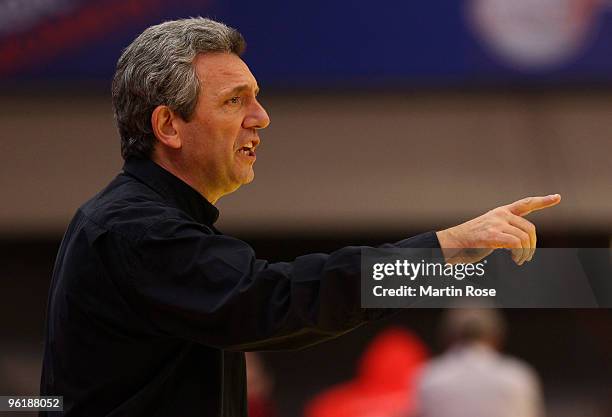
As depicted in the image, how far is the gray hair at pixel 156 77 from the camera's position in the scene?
76.1 inches

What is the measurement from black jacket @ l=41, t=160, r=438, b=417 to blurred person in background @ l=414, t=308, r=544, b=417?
2194 millimetres

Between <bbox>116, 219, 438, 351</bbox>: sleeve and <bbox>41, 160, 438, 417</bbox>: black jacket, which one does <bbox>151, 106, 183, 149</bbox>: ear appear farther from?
<bbox>116, 219, 438, 351</bbox>: sleeve

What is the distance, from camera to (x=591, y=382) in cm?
482

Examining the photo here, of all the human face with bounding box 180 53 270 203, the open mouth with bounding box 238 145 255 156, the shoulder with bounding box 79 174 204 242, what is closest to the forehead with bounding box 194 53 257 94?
the human face with bounding box 180 53 270 203

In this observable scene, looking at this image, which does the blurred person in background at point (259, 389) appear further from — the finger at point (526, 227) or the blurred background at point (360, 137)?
the finger at point (526, 227)

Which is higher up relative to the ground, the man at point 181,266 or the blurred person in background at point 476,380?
the blurred person in background at point 476,380

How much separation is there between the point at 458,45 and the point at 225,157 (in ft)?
9.32

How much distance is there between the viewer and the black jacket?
1.63 meters

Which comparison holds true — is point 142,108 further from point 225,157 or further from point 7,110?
point 7,110

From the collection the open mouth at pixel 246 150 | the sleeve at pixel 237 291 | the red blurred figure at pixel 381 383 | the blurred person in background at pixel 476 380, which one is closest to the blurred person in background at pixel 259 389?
the red blurred figure at pixel 381 383

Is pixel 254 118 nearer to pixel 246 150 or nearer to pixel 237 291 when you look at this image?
pixel 246 150

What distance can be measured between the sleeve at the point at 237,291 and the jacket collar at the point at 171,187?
0.19m

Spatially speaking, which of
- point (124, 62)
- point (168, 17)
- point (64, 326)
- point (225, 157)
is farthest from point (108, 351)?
point (168, 17)

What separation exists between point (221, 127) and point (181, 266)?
358mm
